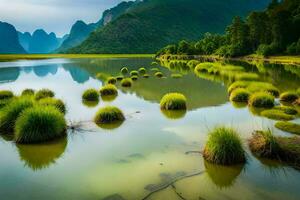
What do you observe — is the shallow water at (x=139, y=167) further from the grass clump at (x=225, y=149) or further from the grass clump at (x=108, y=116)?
the grass clump at (x=108, y=116)

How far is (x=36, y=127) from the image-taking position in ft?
51.4

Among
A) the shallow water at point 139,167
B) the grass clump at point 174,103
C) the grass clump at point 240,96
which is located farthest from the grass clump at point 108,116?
the grass clump at point 240,96

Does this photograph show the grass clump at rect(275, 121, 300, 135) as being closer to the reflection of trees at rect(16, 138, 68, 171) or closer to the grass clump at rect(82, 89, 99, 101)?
the reflection of trees at rect(16, 138, 68, 171)

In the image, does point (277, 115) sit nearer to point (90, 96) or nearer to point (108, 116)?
point (108, 116)

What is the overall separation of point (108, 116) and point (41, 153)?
579 centimetres

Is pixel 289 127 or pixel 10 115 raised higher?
pixel 10 115

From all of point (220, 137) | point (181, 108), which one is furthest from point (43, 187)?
point (181, 108)

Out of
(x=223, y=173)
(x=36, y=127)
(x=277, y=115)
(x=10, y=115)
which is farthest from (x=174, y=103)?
(x=223, y=173)

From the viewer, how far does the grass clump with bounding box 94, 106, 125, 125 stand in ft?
64.3

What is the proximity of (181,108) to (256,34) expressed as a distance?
7881cm

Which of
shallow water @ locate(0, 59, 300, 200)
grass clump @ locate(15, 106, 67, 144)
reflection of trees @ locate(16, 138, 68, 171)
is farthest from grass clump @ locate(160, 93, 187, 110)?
grass clump @ locate(15, 106, 67, 144)

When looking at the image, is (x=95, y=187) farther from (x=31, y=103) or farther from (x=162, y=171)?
(x=31, y=103)

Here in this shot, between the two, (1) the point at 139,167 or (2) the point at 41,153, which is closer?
(1) the point at 139,167

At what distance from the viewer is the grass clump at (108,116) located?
64.3ft
